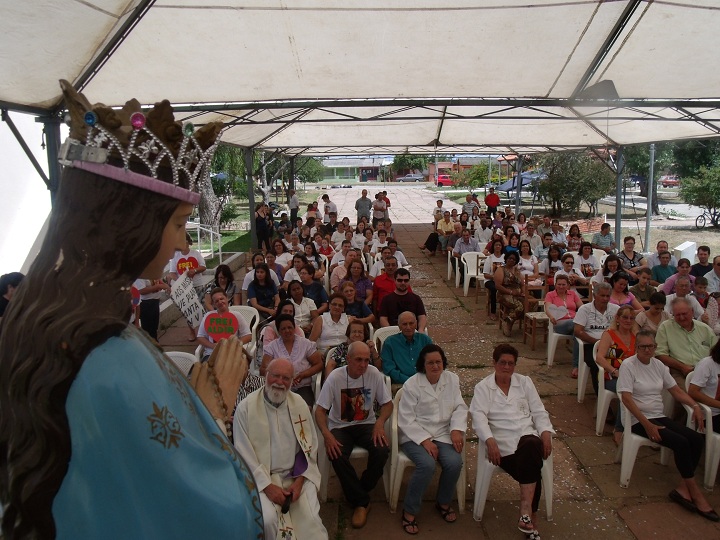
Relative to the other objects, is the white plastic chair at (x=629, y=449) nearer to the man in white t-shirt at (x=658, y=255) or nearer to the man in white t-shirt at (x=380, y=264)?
the man in white t-shirt at (x=380, y=264)

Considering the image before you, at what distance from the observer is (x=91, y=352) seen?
0.81 m

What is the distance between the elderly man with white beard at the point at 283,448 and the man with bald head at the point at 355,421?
0.42 metres

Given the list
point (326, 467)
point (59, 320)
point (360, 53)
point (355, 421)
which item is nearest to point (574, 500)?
point (355, 421)

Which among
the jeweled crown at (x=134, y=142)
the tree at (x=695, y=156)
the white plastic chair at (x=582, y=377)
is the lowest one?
the white plastic chair at (x=582, y=377)

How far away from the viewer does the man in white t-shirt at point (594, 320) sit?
4.89 metres

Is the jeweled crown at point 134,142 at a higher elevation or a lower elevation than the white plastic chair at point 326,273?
higher

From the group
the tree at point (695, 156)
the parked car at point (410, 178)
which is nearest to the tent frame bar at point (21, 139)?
the tree at point (695, 156)

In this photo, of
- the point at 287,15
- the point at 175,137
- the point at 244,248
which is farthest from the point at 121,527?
the point at 244,248

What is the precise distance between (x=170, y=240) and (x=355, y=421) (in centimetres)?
279

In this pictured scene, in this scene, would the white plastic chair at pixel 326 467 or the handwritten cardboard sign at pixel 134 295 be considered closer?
the handwritten cardboard sign at pixel 134 295

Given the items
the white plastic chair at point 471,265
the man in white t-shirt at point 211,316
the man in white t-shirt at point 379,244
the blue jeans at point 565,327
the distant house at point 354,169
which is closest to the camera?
the man in white t-shirt at point 211,316

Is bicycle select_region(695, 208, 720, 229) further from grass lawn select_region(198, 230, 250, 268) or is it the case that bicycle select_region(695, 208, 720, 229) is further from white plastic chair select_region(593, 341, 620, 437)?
white plastic chair select_region(593, 341, 620, 437)

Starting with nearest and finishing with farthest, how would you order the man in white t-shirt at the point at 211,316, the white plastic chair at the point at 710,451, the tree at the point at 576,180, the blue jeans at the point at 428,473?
the blue jeans at the point at 428,473 → the white plastic chair at the point at 710,451 → the man in white t-shirt at the point at 211,316 → the tree at the point at 576,180

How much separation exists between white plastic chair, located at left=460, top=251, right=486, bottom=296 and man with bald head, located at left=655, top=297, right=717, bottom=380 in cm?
433
